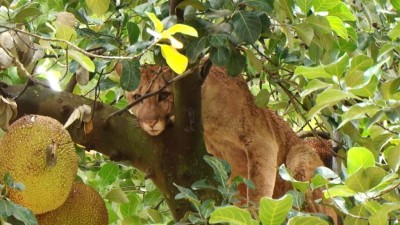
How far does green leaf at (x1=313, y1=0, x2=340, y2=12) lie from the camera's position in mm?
2107

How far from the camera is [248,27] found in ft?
6.56

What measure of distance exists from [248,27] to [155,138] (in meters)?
0.53

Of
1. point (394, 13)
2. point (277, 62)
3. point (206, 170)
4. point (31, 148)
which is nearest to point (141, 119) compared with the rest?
point (206, 170)

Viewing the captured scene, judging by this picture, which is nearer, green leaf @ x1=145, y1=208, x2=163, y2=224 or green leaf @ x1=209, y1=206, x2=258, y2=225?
green leaf @ x1=209, y1=206, x2=258, y2=225

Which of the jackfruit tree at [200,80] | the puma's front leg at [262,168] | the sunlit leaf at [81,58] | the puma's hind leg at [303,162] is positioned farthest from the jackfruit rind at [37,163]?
the puma's hind leg at [303,162]

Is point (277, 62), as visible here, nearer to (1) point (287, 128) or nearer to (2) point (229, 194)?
(2) point (229, 194)

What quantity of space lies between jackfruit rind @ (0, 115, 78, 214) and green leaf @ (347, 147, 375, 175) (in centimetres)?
70

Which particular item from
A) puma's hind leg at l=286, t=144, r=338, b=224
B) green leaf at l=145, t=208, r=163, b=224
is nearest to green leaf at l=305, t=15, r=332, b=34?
green leaf at l=145, t=208, r=163, b=224

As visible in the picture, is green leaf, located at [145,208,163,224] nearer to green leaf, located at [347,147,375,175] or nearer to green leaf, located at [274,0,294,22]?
green leaf, located at [274,0,294,22]

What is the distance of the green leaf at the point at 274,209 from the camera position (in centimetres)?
158

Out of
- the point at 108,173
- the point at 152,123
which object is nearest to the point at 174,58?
the point at 152,123

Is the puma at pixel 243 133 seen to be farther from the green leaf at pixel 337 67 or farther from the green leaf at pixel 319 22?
the green leaf at pixel 337 67

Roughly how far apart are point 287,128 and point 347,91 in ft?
5.59

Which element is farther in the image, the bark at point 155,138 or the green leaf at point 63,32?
the bark at point 155,138
